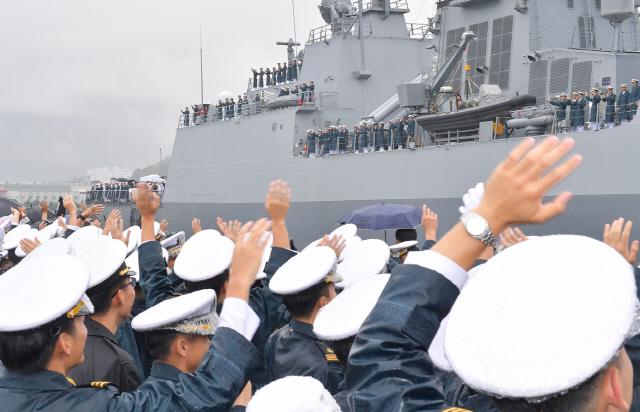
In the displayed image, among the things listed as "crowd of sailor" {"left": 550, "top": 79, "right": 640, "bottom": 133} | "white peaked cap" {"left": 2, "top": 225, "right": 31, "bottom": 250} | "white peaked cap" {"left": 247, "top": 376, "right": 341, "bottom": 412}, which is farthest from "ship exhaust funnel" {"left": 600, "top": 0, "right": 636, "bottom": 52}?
"white peaked cap" {"left": 247, "top": 376, "right": 341, "bottom": 412}

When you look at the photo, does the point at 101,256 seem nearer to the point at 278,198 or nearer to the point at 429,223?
the point at 278,198

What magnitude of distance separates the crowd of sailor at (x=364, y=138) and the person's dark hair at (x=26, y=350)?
54.1 feet

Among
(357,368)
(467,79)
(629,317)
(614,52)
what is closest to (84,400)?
(357,368)

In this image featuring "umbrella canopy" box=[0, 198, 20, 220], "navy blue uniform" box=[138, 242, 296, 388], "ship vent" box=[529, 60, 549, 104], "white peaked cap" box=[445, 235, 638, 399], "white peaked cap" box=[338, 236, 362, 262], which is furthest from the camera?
"ship vent" box=[529, 60, 549, 104]

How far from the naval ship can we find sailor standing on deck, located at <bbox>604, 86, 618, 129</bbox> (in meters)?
0.15

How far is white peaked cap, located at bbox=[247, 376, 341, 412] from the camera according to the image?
5.70 feet

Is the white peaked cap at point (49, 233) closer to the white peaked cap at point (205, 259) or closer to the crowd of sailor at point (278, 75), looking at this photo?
the white peaked cap at point (205, 259)

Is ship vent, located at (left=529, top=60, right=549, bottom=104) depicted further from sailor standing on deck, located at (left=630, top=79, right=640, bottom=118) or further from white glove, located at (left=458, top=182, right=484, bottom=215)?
white glove, located at (left=458, top=182, right=484, bottom=215)

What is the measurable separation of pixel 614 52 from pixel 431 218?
38.8 ft

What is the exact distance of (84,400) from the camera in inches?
88.7

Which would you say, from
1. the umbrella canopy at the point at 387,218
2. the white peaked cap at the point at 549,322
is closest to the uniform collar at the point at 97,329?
the white peaked cap at the point at 549,322

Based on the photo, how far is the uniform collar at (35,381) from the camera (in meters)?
2.31

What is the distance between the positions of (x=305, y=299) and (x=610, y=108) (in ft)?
40.8

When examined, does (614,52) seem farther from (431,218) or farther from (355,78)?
(431,218)
